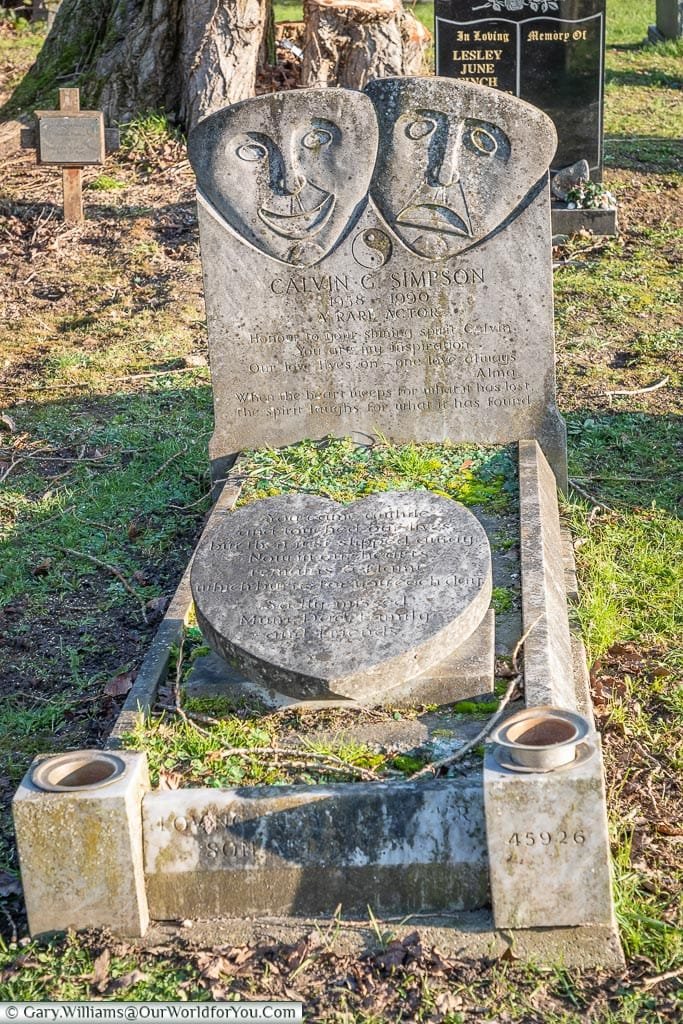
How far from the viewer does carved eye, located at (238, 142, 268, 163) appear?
570 cm

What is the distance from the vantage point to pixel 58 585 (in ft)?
18.7

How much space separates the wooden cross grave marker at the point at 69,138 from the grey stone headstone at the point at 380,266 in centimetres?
464

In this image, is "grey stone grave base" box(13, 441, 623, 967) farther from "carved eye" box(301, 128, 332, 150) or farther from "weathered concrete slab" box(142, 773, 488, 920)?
"carved eye" box(301, 128, 332, 150)

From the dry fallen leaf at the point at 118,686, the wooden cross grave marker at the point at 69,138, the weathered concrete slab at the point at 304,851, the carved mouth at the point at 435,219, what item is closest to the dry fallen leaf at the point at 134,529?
the dry fallen leaf at the point at 118,686

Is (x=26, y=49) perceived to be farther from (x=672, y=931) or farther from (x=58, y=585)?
(x=672, y=931)

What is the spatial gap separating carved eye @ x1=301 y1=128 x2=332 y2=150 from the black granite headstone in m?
4.85

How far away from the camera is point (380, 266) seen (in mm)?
5801

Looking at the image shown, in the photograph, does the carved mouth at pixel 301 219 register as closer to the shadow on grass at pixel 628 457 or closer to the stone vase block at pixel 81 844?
the shadow on grass at pixel 628 457

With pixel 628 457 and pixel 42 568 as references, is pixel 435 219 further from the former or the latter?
pixel 42 568

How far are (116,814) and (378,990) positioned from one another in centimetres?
83

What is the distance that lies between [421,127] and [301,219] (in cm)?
66

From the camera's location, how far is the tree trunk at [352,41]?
35.1 ft

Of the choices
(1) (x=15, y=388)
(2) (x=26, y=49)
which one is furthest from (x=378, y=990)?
(2) (x=26, y=49)

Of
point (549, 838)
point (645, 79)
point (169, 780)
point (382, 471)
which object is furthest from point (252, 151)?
point (645, 79)
